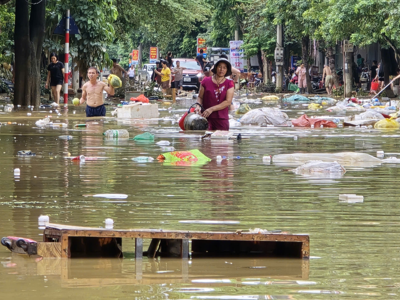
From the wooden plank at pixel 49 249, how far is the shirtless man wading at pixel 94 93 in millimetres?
12417

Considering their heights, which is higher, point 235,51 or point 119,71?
point 235,51

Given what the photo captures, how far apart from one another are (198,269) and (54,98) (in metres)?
23.9

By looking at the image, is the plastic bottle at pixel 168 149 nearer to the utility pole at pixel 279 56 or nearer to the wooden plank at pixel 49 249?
the wooden plank at pixel 49 249

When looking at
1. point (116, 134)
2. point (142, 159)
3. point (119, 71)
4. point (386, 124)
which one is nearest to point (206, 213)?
point (142, 159)

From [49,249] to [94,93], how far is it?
44.1ft

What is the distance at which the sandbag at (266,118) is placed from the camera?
18453 mm

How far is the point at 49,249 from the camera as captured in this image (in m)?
5.18

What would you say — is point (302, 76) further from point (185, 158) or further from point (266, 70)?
point (185, 158)

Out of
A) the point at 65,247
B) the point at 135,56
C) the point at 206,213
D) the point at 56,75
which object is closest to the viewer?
the point at 65,247

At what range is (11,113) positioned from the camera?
21.7 m

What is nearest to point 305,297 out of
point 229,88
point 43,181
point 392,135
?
point 43,181

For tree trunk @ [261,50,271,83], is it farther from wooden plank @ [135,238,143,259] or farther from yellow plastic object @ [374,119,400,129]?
wooden plank @ [135,238,143,259]

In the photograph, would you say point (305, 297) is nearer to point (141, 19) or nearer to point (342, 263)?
point (342, 263)

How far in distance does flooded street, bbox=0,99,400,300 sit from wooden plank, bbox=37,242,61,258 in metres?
0.09
